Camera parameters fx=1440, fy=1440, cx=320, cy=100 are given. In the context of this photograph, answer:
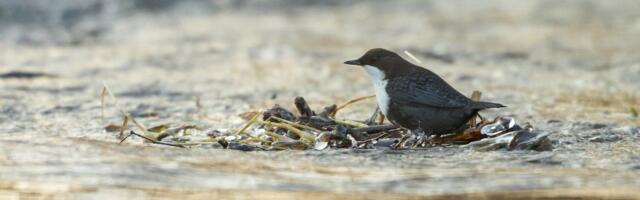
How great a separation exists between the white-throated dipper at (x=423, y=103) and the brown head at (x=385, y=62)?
0.02 metres

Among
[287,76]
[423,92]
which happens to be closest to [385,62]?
[423,92]

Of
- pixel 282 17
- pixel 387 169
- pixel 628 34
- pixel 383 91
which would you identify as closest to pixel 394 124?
pixel 383 91

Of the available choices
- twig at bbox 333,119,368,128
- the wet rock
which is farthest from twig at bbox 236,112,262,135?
the wet rock

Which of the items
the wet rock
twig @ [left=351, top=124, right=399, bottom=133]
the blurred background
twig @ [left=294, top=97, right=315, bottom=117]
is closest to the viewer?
the blurred background

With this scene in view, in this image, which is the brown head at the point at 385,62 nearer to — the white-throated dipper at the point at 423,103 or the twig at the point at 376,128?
the white-throated dipper at the point at 423,103

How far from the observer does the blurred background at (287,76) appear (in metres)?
6.25

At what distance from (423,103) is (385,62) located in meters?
0.37

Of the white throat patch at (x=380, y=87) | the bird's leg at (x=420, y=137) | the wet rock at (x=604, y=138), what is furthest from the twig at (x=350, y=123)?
the wet rock at (x=604, y=138)

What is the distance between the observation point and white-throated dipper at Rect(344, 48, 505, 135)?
23.2ft

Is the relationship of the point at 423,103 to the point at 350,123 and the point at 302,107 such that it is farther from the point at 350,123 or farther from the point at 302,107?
the point at 302,107

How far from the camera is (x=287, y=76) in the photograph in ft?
38.5

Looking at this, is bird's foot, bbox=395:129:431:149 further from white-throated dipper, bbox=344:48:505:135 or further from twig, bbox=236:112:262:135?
twig, bbox=236:112:262:135

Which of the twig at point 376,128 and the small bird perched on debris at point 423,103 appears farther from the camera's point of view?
the twig at point 376,128

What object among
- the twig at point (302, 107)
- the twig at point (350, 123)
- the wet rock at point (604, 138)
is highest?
the twig at point (302, 107)
